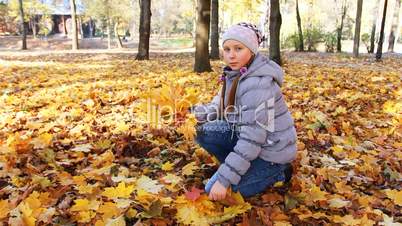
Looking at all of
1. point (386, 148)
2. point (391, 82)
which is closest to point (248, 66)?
point (386, 148)

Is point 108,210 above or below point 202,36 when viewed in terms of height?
below

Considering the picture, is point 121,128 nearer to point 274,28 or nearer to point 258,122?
point 258,122

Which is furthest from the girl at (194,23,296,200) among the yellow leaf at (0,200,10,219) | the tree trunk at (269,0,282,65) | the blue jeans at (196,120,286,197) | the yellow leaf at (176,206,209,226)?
the tree trunk at (269,0,282,65)

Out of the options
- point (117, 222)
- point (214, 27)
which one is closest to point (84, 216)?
point (117, 222)

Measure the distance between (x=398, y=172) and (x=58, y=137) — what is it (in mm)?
3228

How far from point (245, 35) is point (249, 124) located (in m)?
0.55

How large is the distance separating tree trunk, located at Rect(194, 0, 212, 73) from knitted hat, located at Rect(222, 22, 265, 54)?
682 cm

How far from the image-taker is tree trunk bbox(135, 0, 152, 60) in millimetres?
14453

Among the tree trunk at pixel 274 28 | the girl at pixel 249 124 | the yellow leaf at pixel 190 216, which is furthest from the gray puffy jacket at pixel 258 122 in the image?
the tree trunk at pixel 274 28

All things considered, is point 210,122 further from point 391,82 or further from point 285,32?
point 285,32

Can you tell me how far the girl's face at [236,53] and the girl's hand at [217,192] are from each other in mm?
764

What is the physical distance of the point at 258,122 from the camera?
2408mm

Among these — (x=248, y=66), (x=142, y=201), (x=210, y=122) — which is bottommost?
(x=142, y=201)

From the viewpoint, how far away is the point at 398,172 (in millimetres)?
3355
